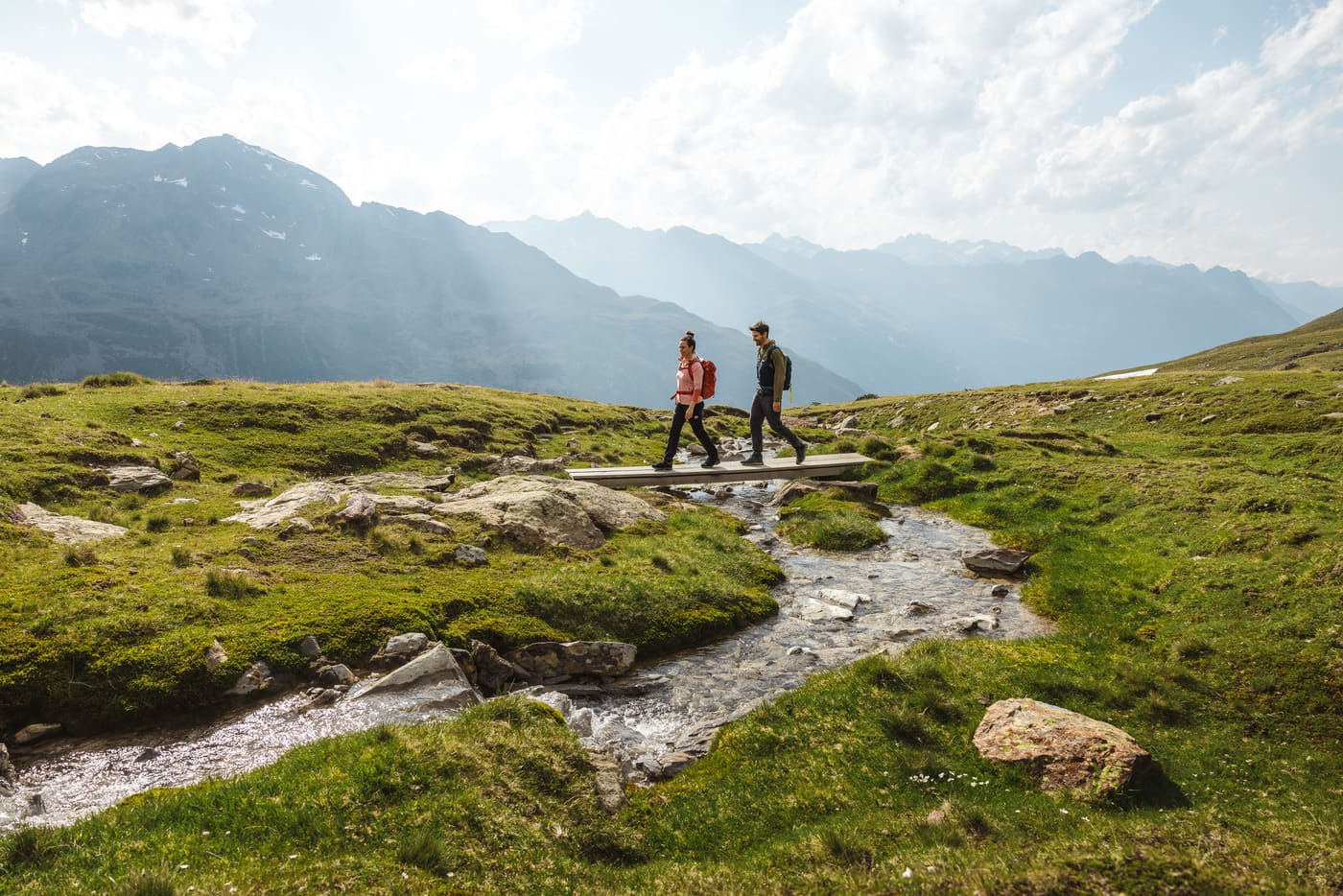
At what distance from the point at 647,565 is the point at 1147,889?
1310cm

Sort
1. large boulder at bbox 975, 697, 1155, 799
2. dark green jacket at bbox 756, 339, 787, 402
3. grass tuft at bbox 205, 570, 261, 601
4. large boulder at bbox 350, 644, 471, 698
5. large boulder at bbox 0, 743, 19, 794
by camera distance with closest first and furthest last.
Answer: large boulder at bbox 975, 697, 1155, 799 < large boulder at bbox 0, 743, 19, 794 < large boulder at bbox 350, 644, 471, 698 < grass tuft at bbox 205, 570, 261, 601 < dark green jacket at bbox 756, 339, 787, 402

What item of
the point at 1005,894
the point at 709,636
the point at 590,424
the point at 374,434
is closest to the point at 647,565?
the point at 709,636

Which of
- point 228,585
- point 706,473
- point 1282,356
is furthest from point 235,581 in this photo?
point 1282,356

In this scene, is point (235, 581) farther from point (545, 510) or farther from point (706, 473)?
point (706, 473)

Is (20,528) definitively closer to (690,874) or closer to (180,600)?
(180,600)

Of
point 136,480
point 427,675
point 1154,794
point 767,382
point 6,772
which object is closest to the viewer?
point 1154,794

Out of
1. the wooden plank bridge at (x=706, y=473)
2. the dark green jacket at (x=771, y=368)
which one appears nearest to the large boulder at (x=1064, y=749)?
the dark green jacket at (x=771, y=368)

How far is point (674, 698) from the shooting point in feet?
40.1

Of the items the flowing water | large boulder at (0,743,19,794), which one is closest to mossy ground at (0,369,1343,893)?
the flowing water

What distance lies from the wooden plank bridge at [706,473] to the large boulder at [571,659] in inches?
573

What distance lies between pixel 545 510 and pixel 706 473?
35.9ft

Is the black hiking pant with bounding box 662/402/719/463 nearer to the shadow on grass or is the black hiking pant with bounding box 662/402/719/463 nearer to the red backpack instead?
the red backpack

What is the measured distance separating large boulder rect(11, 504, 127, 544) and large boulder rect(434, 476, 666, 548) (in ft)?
25.2

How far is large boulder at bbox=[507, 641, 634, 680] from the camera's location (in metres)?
12.8
